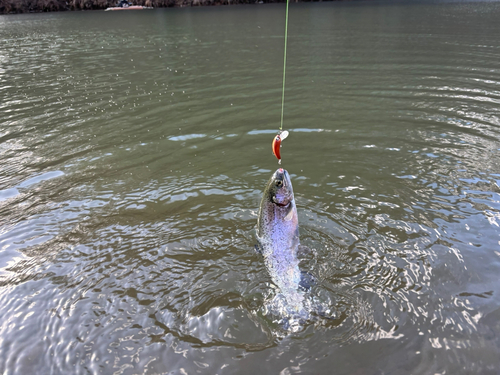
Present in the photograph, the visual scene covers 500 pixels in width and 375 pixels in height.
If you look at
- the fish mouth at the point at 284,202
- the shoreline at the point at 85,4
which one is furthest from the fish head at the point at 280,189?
the shoreline at the point at 85,4

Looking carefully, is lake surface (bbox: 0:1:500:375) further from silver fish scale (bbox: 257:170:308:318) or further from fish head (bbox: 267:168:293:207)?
fish head (bbox: 267:168:293:207)

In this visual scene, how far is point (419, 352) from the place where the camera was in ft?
12.0

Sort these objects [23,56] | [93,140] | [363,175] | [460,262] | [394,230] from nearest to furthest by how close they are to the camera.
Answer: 1. [460,262]
2. [394,230]
3. [363,175]
4. [93,140]
5. [23,56]

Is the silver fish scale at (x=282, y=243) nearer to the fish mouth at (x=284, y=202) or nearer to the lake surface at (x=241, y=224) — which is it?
the fish mouth at (x=284, y=202)

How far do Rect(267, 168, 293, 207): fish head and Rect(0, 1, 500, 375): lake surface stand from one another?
1248 millimetres

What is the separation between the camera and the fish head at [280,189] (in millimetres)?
3766

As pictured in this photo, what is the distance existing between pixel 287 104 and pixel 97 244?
743cm

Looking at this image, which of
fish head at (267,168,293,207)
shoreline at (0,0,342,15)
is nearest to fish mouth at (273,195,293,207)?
fish head at (267,168,293,207)

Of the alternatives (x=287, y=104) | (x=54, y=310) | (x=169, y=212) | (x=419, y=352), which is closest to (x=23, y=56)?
(x=287, y=104)

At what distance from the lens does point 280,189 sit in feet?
12.4

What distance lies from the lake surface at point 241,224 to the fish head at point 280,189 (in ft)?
4.09

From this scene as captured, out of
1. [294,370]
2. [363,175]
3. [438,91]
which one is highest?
[438,91]

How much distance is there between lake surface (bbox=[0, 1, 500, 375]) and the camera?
379cm

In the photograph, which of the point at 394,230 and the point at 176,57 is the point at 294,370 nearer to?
the point at 394,230
